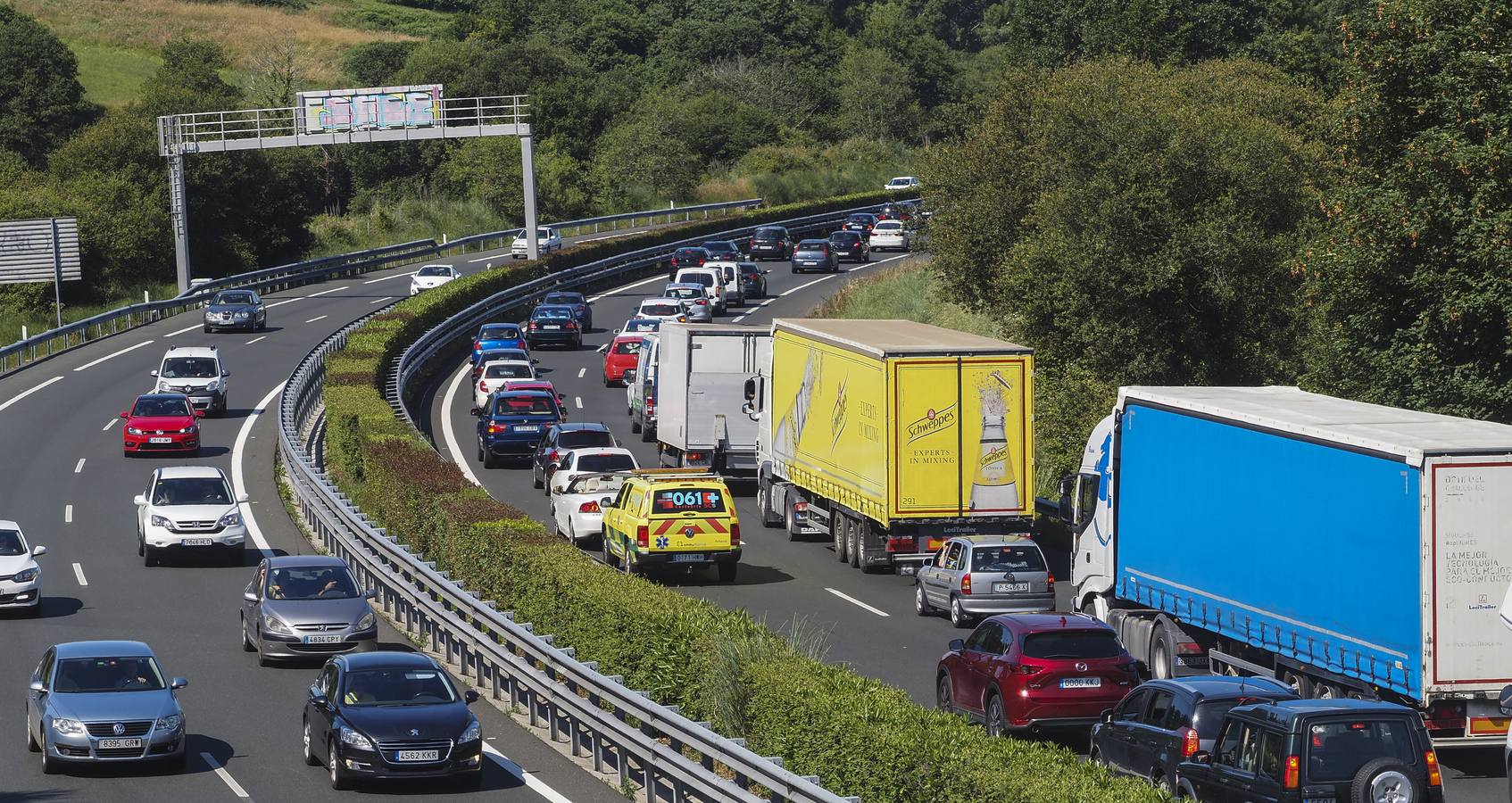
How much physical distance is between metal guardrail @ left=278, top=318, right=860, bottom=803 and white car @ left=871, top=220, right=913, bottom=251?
60574 millimetres

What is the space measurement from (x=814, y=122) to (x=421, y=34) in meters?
39.7

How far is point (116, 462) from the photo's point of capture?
42.2 m

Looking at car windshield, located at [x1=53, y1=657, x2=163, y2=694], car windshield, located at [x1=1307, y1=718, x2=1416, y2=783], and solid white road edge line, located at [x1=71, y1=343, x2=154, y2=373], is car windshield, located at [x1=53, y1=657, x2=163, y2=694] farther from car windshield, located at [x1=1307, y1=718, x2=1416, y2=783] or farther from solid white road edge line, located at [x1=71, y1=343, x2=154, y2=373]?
solid white road edge line, located at [x1=71, y1=343, x2=154, y2=373]

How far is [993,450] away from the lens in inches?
1177

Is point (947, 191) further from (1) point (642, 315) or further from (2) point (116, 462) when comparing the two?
(2) point (116, 462)

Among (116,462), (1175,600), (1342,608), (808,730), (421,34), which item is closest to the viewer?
(808,730)

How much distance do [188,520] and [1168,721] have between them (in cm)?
2019

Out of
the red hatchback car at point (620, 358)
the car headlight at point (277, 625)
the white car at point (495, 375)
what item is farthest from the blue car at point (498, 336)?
the car headlight at point (277, 625)

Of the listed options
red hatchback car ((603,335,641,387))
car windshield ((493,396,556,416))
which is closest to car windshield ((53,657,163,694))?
car windshield ((493,396,556,416))

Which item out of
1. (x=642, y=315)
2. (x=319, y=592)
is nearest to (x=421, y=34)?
(x=642, y=315)

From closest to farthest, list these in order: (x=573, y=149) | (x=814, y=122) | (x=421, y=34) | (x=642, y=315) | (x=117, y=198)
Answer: (x=642, y=315), (x=117, y=198), (x=573, y=149), (x=814, y=122), (x=421, y=34)

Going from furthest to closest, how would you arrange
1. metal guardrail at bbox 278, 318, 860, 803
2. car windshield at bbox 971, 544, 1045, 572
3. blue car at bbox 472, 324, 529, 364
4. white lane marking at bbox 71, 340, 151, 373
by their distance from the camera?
1. white lane marking at bbox 71, 340, 151, 373
2. blue car at bbox 472, 324, 529, 364
3. car windshield at bbox 971, 544, 1045, 572
4. metal guardrail at bbox 278, 318, 860, 803

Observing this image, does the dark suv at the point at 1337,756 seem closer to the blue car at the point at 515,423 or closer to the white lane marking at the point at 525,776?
the white lane marking at the point at 525,776

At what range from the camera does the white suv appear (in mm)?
47625
